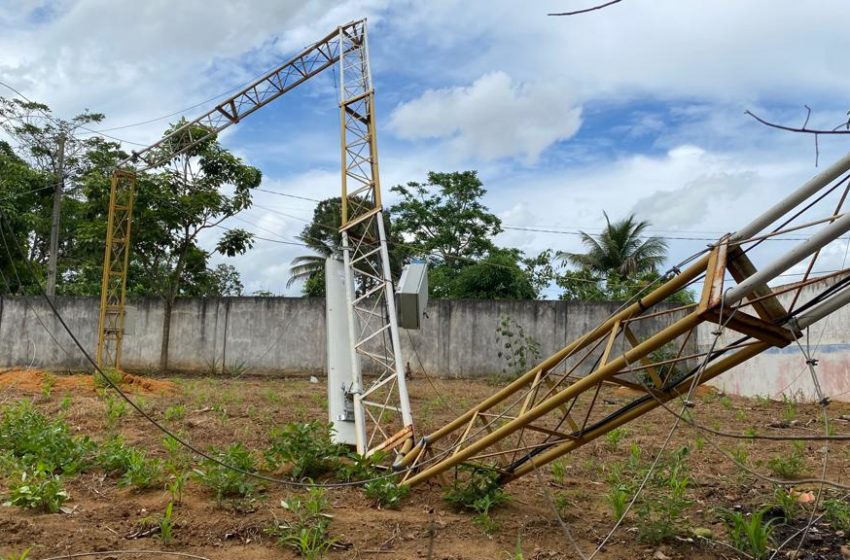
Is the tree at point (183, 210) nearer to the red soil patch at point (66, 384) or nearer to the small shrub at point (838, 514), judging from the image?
the red soil patch at point (66, 384)

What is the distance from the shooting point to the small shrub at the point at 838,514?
5.70 m

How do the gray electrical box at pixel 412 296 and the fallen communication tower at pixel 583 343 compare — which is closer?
the fallen communication tower at pixel 583 343

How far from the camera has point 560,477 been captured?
770 centimetres

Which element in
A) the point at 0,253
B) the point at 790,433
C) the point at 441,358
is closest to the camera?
the point at 790,433

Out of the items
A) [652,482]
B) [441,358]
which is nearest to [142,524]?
[652,482]

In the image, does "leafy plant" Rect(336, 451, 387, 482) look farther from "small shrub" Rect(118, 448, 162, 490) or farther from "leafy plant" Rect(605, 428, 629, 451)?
"leafy plant" Rect(605, 428, 629, 451)

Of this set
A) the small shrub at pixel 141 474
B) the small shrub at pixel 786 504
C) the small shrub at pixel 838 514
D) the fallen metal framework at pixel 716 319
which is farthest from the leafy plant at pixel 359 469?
the small shrub at pixel 838 514

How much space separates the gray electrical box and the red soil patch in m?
7.06

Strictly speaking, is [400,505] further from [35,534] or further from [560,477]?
[35,534]

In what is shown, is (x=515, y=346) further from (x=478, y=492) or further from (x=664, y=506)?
(x=664, y=506)

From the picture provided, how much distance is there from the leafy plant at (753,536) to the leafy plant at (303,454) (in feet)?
12.9

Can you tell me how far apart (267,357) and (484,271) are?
24.3 ft

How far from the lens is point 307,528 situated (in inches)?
225

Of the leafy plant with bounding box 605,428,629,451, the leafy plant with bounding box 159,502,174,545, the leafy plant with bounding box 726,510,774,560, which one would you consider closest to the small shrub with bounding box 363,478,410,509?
the leafy plant with bounding box 159,502,174,545
